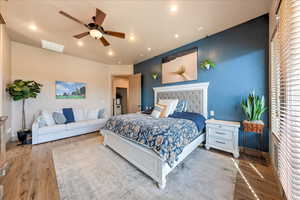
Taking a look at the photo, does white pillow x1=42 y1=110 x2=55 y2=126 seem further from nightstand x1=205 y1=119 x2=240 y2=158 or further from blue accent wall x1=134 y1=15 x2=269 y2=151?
blue accent wall x1=134 y1=15 x2=269 y2=151

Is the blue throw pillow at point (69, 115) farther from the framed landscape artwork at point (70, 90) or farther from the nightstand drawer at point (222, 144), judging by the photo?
the nightstand drawer at point (222, 144)

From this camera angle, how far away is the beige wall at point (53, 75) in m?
3.51

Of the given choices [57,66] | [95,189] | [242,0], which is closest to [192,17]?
[242,0]

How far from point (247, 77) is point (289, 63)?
1.64 metres

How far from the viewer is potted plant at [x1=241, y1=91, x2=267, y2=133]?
2148 millimetres

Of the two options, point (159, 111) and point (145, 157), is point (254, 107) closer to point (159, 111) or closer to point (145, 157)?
point (159, 111)

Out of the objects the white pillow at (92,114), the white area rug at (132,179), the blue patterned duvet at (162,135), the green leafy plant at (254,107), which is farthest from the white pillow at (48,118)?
the green leafy plant at (254,107)

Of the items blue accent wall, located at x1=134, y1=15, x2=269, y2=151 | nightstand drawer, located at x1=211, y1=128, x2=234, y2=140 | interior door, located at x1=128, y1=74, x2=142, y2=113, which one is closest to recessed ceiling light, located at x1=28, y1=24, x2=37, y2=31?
interior door, located at x1=128, y1=74, x2=142, y2=113

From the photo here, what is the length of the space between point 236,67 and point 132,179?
3.35 metres

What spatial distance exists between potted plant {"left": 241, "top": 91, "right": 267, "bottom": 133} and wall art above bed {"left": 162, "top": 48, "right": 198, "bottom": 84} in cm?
152

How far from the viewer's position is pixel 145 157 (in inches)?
74.0

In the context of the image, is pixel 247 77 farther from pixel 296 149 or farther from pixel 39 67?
pixel 39 67

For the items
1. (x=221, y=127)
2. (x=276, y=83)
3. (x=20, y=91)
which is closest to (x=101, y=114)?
(x=20, y=91)

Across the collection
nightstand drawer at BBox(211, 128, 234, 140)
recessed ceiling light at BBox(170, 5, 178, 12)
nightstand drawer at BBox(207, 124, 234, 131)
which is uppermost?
recessed ceiling light at BBox(170, 5, 178, 12)
